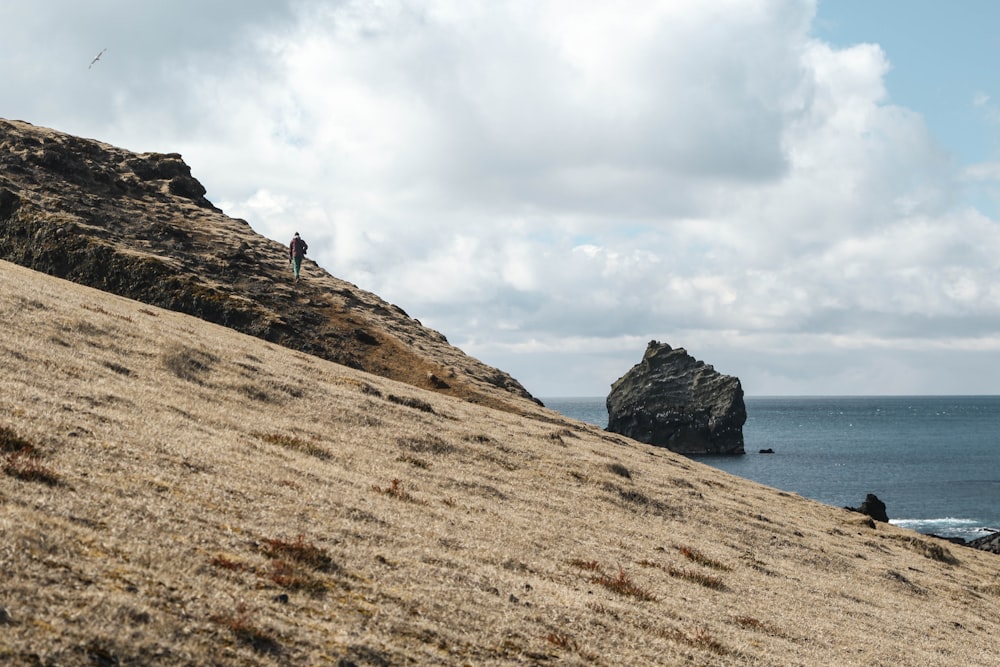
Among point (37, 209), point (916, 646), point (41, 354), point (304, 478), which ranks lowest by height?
point (916, 646)

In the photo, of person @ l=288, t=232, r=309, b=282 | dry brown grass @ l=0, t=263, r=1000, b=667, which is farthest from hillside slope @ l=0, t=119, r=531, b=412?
dry brown grass @ l=0, t=263, r=1000, b=667

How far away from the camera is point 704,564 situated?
28.0 metres

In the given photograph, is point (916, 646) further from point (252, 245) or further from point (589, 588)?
point (252, 245)

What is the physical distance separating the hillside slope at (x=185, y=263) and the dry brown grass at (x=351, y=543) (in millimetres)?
20981

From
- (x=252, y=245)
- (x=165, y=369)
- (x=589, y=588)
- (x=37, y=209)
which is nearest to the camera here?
(x=589, y=588)

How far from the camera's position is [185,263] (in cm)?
6975

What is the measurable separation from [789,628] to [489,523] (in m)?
8.59

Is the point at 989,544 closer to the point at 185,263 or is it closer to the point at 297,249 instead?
the point at 297,249

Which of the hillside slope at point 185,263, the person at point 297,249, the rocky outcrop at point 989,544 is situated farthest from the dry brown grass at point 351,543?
the rocky outcrop at point 989,544

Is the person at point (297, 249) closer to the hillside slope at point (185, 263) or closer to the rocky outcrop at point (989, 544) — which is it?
the hillside slope at point (185, 263)

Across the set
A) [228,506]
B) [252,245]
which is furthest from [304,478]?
[252,245]

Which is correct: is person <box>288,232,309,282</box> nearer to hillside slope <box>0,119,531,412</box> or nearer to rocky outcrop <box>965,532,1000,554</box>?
hillside slope <box>0,119,531,412</box>

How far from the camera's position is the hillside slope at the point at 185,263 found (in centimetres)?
6372

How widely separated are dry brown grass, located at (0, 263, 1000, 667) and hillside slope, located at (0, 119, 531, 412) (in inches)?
826
